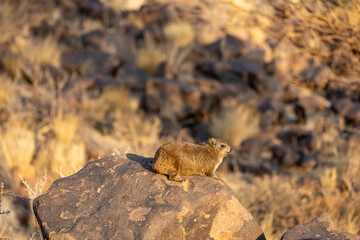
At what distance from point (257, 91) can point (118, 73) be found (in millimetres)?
4433

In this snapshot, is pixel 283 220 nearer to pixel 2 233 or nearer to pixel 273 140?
pixel 2 233

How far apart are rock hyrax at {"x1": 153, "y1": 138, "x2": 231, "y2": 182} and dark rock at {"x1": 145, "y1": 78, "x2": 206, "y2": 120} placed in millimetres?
7298

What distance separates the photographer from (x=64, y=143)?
7.91m

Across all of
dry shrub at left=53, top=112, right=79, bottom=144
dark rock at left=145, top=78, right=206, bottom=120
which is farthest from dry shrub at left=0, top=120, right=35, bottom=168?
dark rock at left=145, top=78, right=206, bottom=120

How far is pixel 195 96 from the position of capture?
445 inches

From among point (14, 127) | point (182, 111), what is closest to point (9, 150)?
point (14, 127)

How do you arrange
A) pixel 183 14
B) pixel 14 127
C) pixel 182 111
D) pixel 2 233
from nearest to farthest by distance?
pixel 2 233 < pixel 14 127 < pixel 182 111 < pixel 183 14

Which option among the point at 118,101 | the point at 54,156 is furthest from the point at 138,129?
the point at 54,156

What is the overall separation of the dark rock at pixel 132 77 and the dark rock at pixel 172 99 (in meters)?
0.49

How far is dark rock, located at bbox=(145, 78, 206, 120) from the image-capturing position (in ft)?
36.0

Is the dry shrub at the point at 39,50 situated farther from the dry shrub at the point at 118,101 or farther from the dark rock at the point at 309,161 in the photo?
the dark rock at the point at 309,161

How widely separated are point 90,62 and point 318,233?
1013 centimetres

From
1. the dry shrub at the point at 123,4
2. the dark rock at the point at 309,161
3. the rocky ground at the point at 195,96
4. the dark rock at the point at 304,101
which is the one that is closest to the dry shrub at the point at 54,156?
the rocky ground at the point at 195,96

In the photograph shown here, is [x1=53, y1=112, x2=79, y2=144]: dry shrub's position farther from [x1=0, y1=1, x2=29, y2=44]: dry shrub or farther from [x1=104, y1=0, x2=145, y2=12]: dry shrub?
[x1=104, y1=0, x2=145, y2=12]: dry shrub
